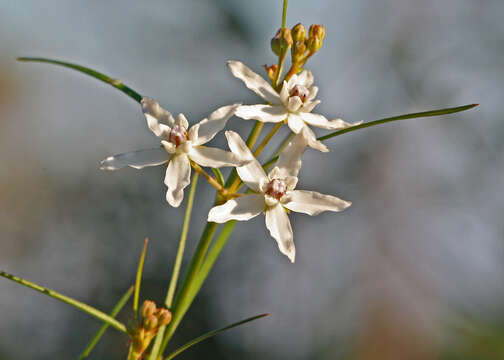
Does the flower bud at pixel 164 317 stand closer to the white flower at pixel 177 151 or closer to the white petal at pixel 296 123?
the white flower at pixel 177 151

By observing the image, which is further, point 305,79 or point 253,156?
point 305,79

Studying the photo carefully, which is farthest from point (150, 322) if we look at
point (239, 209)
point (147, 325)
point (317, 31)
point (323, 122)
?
point (317, 31)

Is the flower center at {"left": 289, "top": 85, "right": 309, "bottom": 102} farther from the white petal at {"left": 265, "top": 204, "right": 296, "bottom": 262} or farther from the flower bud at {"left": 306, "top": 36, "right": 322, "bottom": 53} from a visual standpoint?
the white petal at {"left": 265, "top": 204, "right": 296, "bottom": 262}

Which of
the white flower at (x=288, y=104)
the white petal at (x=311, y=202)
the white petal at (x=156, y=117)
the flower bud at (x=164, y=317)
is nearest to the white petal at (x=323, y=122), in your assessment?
the white flower at (x=288, y=104)

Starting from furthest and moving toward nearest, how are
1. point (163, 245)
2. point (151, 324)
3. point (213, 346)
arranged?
point (163, 245)
point (213, 346)
point (151, 324)

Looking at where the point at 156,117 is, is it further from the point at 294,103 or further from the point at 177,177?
the point at 294,103

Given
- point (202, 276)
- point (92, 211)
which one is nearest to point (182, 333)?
point (92, 211)

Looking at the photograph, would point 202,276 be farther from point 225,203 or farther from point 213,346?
point 213,346
